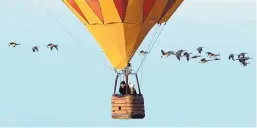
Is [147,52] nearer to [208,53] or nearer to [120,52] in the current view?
[120,52]

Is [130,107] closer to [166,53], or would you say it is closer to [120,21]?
[120,21]

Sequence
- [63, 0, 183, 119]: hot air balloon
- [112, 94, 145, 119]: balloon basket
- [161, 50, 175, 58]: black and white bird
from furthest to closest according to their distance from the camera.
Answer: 1. [161, 50, 175, 58]: black and white bird
2. [63, 0, 183, 119]: hot air balloon
3. [112, 94, 145, 119]: balloon basket

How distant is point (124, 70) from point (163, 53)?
7.27m

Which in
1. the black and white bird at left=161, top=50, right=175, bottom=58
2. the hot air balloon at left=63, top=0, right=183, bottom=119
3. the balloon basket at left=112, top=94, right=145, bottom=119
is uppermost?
the hot air balloon at left=63, top=0, right=183, bottom=119

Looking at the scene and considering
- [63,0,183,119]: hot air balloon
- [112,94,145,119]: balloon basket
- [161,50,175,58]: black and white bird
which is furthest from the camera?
[161,50,175,58]: black and white bird

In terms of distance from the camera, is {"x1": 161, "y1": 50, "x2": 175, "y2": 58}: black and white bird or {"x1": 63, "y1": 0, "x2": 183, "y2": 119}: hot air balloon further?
{"x1": 161, "y1": 50, "x2": 175, "y2": 58}: black and white bird

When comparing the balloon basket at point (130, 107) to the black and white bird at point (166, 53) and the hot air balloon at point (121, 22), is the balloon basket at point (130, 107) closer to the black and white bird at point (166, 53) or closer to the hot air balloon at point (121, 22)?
the hot air balloon at point (121, 22)

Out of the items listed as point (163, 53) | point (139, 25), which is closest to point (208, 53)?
point (163, 53)

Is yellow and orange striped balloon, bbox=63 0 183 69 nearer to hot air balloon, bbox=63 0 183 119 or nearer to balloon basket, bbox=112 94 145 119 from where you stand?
hot air balloon, bbox=63 0 183 119

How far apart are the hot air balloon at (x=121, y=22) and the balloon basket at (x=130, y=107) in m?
0.56

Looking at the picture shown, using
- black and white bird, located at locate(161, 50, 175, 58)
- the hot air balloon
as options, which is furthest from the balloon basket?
black and white bird, located at locate(161, 50, 175, 58)

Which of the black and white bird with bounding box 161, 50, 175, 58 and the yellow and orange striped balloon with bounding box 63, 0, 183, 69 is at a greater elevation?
the yellow and orange striped balloon with bounding box 63, 0, 183, 69

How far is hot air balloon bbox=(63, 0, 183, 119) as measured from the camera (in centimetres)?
8544

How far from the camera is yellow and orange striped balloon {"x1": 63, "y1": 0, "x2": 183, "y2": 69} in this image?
85438 millimetres
